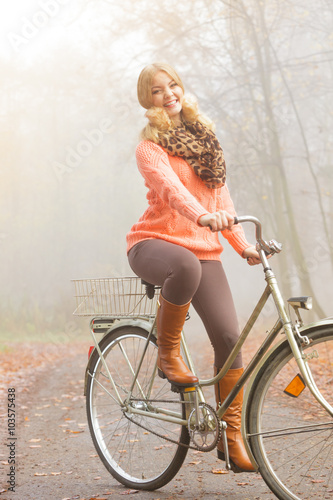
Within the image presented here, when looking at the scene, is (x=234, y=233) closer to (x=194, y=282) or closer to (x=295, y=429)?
(x=194, y=282)

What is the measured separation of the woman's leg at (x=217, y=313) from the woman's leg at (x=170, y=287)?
0.13 meters

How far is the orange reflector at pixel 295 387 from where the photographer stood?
240cm

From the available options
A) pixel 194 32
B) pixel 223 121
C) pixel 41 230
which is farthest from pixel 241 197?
pixel 41 230

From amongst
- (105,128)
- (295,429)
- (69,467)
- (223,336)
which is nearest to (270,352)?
(295,429)

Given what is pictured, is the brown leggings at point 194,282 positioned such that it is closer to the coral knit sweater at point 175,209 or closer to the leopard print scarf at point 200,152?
the coral knit sweater at point 175,209

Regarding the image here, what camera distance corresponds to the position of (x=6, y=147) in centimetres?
2181

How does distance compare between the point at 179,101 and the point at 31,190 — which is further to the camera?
the point at 31,190

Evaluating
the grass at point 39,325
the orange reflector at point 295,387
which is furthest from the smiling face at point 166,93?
the grass at point 39,325

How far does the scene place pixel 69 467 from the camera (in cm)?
378

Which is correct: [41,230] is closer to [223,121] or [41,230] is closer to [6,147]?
[6,147]

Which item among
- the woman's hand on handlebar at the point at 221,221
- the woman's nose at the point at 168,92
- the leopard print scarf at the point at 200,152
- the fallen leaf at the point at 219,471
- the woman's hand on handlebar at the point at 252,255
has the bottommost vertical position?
the fallen leaf at the point at 219,471

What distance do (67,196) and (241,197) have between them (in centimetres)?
1080

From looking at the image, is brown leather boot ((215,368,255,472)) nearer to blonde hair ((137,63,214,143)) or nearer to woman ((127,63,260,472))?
woman ((127,63,260,472))

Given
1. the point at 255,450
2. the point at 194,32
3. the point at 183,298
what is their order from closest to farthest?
the point at 255,450 → the point at 183,298 → the point at 194,32
